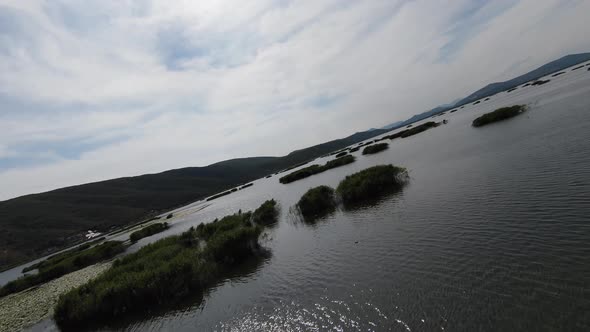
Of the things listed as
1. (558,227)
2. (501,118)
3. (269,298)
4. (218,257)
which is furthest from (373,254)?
(501,118)

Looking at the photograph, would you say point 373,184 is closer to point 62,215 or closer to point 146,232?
point 146,232

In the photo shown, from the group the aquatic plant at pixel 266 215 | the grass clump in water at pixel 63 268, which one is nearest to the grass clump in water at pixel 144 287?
the aquatic plant at pixel 266 215

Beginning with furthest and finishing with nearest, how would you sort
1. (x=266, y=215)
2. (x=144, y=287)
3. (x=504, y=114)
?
(x=504, y=114) < (x=266, y=215) < (x=144, y=287)

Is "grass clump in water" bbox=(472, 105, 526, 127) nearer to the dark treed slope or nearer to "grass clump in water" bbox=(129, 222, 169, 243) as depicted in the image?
"grass clump in water" bbox=(129, 222, 169, 243)

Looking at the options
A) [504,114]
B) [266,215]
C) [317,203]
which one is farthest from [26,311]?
[504,114]

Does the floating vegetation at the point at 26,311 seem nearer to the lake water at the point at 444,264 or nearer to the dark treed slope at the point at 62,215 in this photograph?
the lake water at the point at 444,264

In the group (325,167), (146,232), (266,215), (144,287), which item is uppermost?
(146,232)
